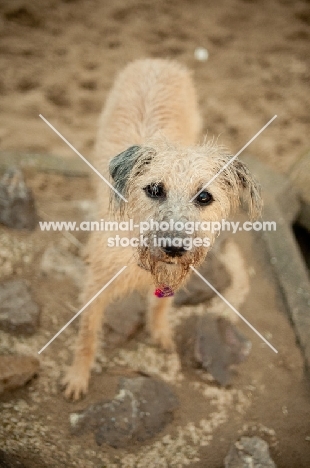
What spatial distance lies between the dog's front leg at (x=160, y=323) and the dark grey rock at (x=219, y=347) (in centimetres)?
23

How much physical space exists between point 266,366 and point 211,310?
0.60 metres

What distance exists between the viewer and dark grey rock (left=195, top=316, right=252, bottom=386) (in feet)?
11.2

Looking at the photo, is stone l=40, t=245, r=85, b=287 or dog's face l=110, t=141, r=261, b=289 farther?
stone l=40, t=245, r=85, b=287

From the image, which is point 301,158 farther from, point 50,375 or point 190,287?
point 50,375

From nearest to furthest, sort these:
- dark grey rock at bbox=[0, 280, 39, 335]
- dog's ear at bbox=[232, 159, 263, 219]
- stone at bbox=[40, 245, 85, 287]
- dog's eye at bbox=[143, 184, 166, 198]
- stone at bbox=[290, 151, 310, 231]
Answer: dog's eye at bbox=[143, 184, 166, 198] → dog's ear at bbox=[232, 159, 263, 219] → dark grey rock at bbox=[0, 280, 39, 335] → stone at bbox=[40, 245, 85, 287] → stone at bbox=[290, 151, 310, 231]

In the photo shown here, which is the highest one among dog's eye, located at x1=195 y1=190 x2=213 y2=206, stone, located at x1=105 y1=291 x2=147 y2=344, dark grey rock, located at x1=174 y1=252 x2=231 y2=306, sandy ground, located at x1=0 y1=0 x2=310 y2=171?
sandy ground, located at x1=0 y1=0 x2=310 y2=171

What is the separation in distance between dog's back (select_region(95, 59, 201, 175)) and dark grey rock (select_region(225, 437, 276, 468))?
2062 millimetres

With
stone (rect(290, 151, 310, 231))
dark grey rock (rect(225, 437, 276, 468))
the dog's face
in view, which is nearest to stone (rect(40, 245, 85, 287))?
the dog's face

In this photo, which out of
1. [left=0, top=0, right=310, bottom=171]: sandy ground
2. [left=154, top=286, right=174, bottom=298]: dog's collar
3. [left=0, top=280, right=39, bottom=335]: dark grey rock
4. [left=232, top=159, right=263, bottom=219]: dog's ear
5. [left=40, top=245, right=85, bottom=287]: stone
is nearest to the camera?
[left=232, top=159, right=263, bottom=219]: dog's ear

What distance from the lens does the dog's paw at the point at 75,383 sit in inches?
126

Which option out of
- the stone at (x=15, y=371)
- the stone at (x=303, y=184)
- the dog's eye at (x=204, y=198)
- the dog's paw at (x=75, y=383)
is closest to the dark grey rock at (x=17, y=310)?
the stone at (x=15, y=371)

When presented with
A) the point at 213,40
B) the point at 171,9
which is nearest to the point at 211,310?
the point at 213,40

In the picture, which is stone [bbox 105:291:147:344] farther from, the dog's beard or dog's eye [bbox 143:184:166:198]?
dog's eye [bbox 143:184:166:198]

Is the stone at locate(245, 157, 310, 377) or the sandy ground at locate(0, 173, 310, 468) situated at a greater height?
the stone at locate(245, 157, 310, 377)
